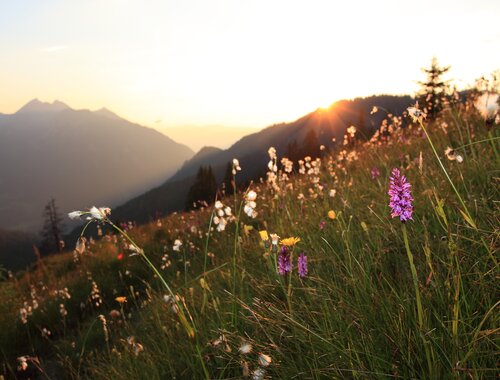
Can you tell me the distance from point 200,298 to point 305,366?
6.05 feet

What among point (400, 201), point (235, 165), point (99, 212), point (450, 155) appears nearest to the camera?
point (400, 201)

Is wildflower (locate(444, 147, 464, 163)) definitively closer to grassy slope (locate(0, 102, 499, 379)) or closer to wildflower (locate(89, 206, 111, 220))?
grassy slope (locate(0, 102, 499, 379))


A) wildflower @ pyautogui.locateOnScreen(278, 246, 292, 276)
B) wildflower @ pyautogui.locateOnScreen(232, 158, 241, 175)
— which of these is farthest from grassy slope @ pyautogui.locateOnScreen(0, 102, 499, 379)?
wildflower @ pyautogui.locateOnScreen(232, 158, 241, 175)

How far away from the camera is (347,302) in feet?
6.46

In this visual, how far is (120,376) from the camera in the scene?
300cm

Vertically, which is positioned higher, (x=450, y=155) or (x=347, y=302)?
(x=450, y=155)

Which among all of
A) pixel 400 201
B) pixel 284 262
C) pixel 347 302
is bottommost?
pixel 347 302

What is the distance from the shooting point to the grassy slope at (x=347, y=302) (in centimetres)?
157

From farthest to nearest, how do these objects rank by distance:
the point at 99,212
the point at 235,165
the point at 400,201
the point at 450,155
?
the point at 235,165 → the point at 450,155 → the point at 99,212 → the point at 400,201

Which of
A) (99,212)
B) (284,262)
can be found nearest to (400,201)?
(284,262)

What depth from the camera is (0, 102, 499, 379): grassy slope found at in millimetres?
1568

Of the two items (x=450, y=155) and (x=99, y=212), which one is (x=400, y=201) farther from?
(x=99, y=212)

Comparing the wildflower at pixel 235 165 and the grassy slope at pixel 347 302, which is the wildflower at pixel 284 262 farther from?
the wildflower at pixel 235 165

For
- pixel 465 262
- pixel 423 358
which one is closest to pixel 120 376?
pixel 423 358
